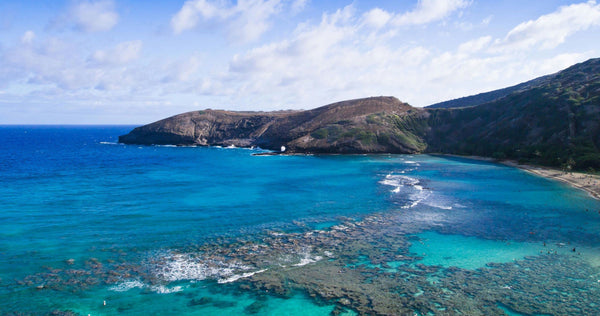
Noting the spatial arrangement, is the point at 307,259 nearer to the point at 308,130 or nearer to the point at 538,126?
the point at 538,126

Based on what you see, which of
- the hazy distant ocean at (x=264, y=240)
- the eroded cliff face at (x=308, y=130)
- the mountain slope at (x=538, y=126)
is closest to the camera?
the hazy distant ocean at (x=264, y=240)

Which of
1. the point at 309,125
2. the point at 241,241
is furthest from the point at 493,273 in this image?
the point at 309,125

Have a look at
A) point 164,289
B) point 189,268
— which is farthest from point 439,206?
point 164,289

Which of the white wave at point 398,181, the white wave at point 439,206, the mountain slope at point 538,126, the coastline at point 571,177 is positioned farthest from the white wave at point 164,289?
the mountain slope at point 538,126

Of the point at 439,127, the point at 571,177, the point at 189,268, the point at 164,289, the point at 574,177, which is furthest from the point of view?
the point at 439,127

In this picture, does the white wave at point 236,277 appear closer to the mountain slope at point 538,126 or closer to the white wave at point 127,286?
the white wave at point 127,286

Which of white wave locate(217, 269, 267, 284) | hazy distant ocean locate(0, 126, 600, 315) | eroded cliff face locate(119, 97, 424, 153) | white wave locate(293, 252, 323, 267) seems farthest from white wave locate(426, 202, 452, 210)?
eroded cliff face locate(119, 97, 424, 153)

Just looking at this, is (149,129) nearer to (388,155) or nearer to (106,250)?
(388,155)
